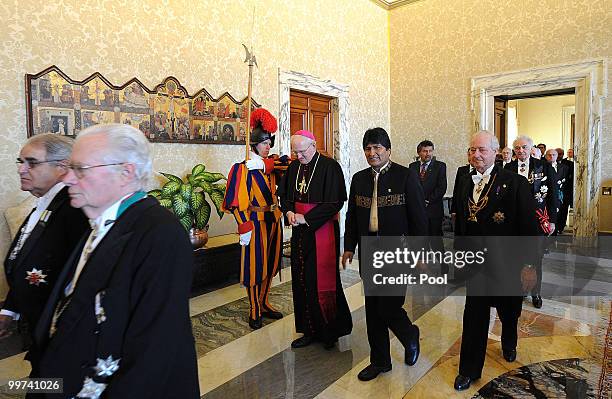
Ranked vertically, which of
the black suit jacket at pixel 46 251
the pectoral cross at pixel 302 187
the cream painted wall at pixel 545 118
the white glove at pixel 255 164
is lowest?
the black suit jacket at pixel 46 251

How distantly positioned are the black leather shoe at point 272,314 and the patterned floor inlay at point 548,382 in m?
1.79

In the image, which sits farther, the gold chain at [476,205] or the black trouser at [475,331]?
the gold chain at [476,205]

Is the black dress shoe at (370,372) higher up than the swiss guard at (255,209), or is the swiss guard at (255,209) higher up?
the swiss guard at (255,209)

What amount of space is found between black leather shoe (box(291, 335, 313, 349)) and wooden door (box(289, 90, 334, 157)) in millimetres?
4110

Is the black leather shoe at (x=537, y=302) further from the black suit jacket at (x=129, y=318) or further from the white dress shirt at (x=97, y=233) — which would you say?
the white dress shirt at (x=97, y=233)

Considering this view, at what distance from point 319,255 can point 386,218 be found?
2.08ft

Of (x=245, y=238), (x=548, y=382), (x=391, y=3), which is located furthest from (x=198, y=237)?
(x=391, y=3)

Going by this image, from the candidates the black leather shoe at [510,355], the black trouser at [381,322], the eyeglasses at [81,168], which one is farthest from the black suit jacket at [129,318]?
the black leather shoe at [510,355]

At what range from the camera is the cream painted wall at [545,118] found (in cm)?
1160

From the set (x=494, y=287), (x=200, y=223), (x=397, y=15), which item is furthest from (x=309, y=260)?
(x=397, y=15)

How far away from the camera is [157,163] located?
15.1 feet

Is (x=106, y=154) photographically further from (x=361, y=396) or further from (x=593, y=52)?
(x=593, y=52)

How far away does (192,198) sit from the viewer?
4129 millimetres

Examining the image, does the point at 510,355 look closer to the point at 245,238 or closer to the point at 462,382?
the point at 462,382
